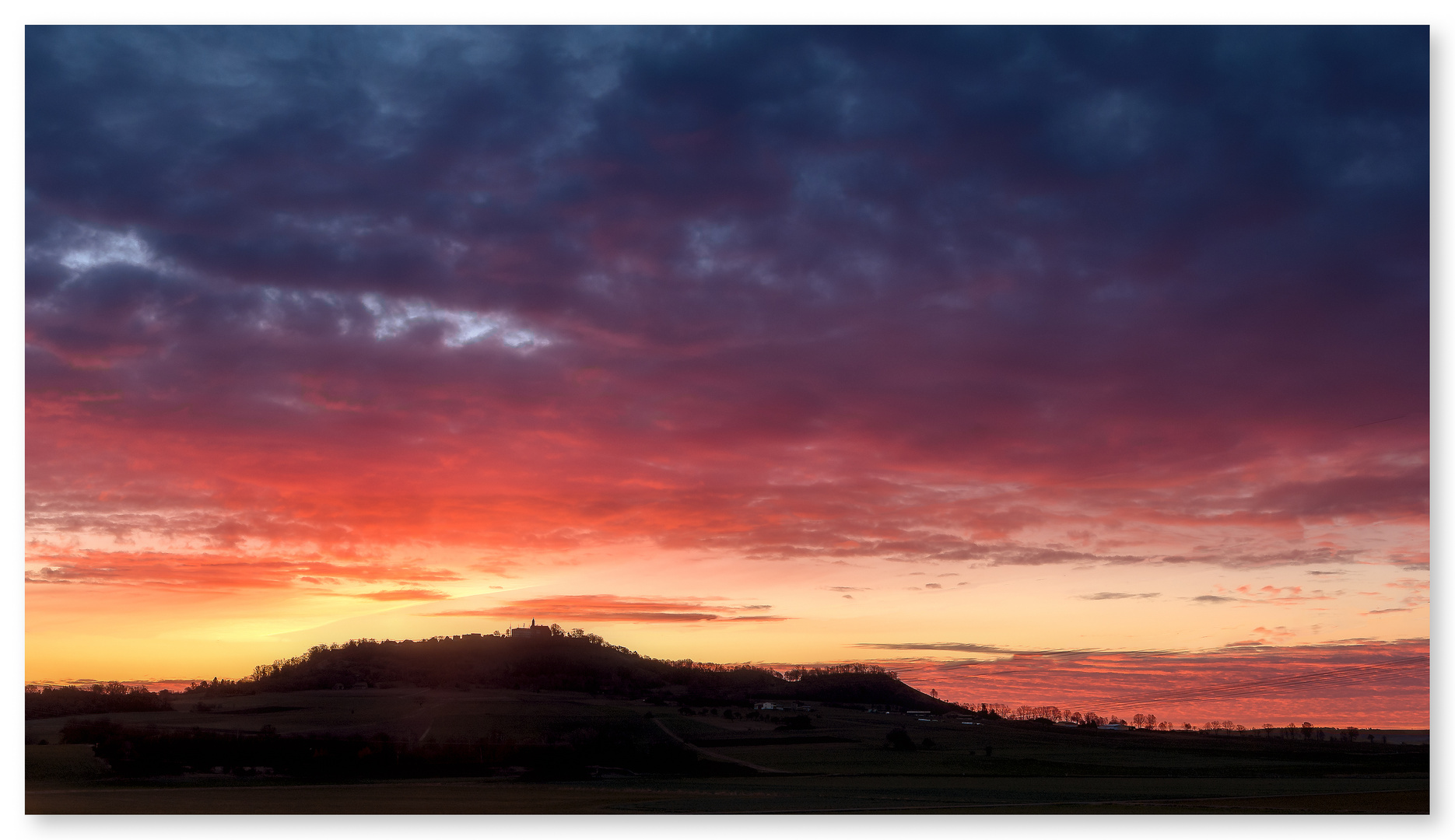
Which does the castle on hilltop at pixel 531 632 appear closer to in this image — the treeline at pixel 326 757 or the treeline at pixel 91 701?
the treeline at pixel 326 757

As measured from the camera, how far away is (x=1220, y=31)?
37.5ft

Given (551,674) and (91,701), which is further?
(551,674)

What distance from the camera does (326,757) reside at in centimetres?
1132

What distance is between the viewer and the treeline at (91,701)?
10.5 metres

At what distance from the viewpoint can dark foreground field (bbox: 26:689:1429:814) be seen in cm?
1063

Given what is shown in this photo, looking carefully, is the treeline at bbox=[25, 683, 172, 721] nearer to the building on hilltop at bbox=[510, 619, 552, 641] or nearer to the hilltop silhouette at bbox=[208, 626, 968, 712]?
the hilltop silhouette at bbox=[208, 626, 968, 712]

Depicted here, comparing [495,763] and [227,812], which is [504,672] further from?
[227,812]

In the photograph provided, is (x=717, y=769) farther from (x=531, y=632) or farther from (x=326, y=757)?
(x=326, y=757)

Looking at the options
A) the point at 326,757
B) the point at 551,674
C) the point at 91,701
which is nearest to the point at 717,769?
the point at 551,674

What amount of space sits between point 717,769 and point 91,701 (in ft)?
26.3

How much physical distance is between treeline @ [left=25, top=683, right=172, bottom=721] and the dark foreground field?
0.47ft

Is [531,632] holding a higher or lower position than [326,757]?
higher

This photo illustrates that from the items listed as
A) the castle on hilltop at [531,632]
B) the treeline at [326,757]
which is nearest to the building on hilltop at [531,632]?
the castle on hilltop at [531,632]
